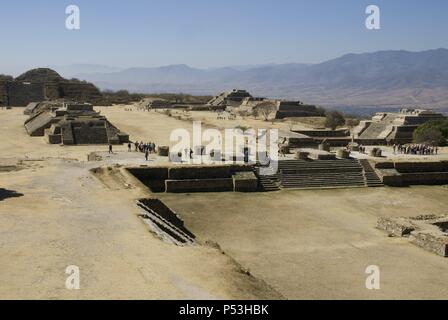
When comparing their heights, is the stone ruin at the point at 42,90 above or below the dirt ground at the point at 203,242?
above

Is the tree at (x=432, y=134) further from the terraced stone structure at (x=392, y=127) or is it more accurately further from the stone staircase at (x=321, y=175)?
the stone staircase at (x=321, y=175)

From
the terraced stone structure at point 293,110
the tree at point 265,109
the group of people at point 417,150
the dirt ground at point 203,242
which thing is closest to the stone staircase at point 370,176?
the dirt ground at point 203,242

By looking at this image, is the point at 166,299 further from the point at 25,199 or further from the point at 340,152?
the point at 340,152

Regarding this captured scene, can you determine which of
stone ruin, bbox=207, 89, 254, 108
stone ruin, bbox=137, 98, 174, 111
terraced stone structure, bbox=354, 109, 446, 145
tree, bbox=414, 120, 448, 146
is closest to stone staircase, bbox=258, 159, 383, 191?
terraced stone structure, bbox=354, 109, 446, 145

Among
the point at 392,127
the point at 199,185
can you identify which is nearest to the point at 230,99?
the point at 392,127

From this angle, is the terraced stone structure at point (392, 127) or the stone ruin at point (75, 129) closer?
the stone ruin at point (75, 129)

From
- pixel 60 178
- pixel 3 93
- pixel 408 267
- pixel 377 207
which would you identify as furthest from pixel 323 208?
pixel 3 93
